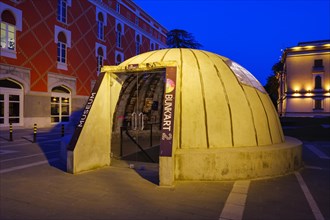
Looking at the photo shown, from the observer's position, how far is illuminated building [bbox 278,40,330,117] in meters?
46.4

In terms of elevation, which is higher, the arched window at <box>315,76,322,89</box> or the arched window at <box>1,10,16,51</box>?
the arched window at <box>1,10,16,51</box>

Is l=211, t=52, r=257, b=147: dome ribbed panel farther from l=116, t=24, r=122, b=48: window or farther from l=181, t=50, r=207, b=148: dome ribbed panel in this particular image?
l=116, t=24, r=122, b=48: window

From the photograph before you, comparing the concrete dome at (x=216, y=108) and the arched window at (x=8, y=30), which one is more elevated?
the arched window at (x=8, y=30)

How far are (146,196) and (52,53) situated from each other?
2421cm

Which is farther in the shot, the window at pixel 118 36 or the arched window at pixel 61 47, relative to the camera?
the window at pixel 118 36

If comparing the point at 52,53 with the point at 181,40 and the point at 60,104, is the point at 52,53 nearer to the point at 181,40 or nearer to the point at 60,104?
the point at 60,104

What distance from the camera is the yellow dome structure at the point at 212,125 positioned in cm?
764

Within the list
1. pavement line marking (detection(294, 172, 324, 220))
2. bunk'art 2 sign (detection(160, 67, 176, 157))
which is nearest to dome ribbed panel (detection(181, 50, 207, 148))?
bunk'art 2 sign (detection(160, 67, 176, 157))

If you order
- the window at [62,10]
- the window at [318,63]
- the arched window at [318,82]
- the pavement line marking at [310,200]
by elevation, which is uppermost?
the window at [62,10]

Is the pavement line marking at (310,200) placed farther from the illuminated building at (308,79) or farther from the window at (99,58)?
the illuminated building at (308,79)

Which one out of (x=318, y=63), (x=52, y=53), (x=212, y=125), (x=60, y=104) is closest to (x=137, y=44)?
(x=52, y=53)

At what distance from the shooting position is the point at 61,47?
28.4 metres

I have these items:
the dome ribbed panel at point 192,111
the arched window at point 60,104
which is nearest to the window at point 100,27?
the arched window at point 60,104

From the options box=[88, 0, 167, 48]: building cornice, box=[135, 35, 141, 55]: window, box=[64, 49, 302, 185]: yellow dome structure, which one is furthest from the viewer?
box=[135, 35, 141, 55]: window
